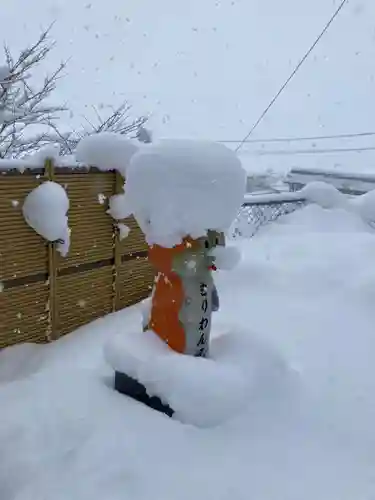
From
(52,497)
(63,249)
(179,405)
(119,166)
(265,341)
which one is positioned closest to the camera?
(52,497)

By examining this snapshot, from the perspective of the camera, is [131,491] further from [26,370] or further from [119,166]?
[119,166]

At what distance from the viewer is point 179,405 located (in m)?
2.54

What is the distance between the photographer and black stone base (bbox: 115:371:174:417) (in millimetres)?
2615

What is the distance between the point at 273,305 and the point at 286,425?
197cm

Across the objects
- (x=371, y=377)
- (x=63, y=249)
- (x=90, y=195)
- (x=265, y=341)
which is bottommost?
(x=371, y=377)

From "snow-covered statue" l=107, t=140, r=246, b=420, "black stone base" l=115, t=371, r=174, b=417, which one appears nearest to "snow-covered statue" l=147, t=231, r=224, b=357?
"snow-covered statue" l=107, t=140, r=246, b=420

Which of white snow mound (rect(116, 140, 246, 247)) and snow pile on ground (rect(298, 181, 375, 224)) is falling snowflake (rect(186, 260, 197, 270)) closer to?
white snow mound (rect(116, 140, 246, 247))

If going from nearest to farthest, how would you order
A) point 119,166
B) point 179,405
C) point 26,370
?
point 179,405 → point 26,370 → point 119,166

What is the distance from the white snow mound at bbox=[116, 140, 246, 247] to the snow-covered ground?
2.72ft

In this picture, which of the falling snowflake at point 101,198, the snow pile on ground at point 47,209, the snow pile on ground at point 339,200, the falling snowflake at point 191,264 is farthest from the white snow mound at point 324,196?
the falling snowflake at point 191,264

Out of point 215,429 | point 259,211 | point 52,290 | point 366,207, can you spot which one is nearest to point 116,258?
point 52,290

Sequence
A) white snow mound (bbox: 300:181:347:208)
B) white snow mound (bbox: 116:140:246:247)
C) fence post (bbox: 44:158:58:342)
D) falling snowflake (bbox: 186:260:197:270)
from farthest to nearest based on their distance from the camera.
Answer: white snow mound (bbox: 300:181:347:208) → fence post (bbox: 44:158:58:342) → falling snowflake (bbox: 186:260:197:270) → white snow mound (bbox: 116:140:246:247)

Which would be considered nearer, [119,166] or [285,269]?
[119,166]

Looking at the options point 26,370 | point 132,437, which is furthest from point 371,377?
point 26,370
